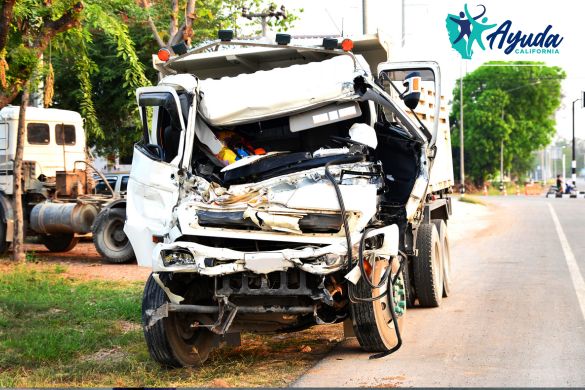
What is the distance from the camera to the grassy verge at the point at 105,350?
7508 millimetres

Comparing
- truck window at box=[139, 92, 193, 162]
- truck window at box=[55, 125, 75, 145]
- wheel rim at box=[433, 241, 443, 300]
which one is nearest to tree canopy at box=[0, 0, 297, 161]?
truck window at box=[55, 125, 75, 145]

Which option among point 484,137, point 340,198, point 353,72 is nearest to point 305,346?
point 340,198

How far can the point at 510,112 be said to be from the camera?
70.6 m

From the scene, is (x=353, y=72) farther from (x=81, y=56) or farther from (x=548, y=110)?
(x=548, y=110)

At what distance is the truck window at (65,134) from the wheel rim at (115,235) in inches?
114

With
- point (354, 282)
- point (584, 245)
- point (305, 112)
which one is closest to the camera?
point (354, 282)

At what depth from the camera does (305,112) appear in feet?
27.2

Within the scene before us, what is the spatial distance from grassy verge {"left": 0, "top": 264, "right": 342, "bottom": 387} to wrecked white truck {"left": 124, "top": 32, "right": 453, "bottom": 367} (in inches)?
14.0

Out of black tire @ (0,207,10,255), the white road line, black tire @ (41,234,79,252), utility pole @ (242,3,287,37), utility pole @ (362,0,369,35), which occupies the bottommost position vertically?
the white road line

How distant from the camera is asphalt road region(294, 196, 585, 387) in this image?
7.11 metres

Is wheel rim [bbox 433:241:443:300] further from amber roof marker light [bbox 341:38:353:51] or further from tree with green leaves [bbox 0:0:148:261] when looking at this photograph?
tree with green leaves [bbox 0:0:148:261]

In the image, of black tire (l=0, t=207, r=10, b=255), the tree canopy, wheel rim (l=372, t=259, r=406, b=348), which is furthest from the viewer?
black tire (l=0, t=207, r=10, b=255)

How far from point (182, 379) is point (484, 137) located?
212ft

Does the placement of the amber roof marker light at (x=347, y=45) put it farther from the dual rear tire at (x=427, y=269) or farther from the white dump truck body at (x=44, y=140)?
the white dump truck body at (x=44, y=140)
